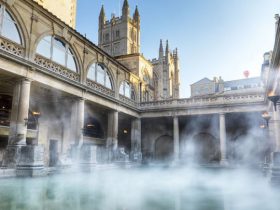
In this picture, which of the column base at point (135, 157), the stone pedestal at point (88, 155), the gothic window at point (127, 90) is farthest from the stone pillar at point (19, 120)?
the column base at point (135, 157)

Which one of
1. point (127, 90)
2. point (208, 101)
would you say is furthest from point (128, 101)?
point (208, 101)

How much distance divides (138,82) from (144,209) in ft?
83.1

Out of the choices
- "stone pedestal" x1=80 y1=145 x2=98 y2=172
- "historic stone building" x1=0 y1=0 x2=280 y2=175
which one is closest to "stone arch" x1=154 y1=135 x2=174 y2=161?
"historic stone building" x1=0 y1=0 x2=280 y2=175

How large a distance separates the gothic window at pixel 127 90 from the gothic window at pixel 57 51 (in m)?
7.61

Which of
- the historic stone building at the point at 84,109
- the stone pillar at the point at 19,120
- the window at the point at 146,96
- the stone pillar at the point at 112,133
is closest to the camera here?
the stone pillar at the point at 19,120

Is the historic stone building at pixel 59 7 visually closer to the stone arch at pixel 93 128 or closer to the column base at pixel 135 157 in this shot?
the stone arch at pixel 93 128

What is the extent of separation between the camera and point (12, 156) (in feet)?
40.7

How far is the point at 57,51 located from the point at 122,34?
1967 inches

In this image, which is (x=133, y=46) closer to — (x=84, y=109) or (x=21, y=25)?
(x=84, y=109)

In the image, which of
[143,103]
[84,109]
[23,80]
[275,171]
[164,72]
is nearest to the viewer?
[275,171]

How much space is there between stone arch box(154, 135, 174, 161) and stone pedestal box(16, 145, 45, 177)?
64.9ft

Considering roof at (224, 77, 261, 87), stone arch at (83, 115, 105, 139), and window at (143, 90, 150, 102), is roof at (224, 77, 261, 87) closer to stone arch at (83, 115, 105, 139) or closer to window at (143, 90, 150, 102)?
window at (143, 90, 150, 102)

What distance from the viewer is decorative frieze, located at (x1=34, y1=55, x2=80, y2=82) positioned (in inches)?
599

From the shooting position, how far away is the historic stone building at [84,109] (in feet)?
44.2
